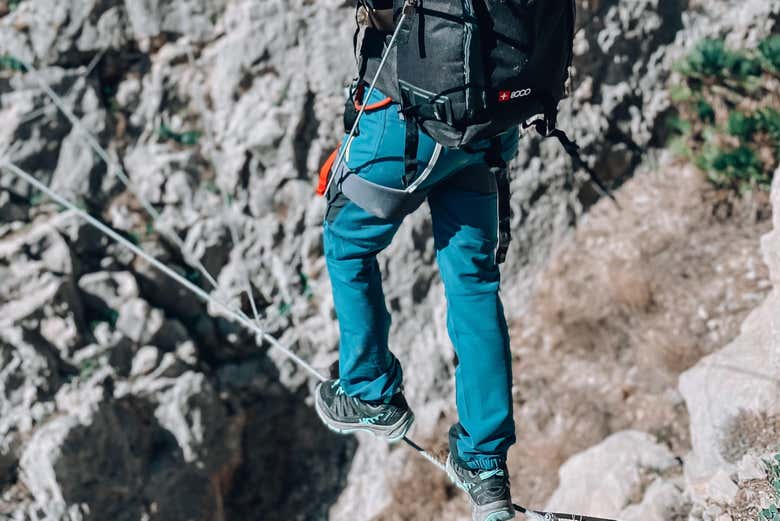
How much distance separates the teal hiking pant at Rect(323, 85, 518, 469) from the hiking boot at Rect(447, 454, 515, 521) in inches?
1.6

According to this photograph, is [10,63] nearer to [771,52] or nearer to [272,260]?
[272,260]

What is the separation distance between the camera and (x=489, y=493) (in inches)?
116

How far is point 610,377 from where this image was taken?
5.89 metres

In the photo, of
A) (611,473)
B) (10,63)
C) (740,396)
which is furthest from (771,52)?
(10,63)

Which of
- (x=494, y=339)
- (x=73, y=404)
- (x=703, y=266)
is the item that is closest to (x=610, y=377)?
(x=703, y=266)

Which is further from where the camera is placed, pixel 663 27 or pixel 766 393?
pixel 663 27

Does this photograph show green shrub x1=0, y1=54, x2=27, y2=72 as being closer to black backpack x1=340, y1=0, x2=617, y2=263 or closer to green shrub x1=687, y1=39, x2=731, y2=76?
black backpack x1=340, y1=0, x2=617, y2=263

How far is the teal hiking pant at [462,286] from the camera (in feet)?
9.36

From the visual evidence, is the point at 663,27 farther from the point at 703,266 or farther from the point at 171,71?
the point at 171,71

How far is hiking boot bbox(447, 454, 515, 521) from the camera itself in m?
2.95

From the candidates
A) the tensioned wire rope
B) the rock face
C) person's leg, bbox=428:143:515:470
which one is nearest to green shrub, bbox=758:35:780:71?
the rock face

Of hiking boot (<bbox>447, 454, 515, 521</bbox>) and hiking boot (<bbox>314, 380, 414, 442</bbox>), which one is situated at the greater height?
hiking boot (<bbox>314, 380, 414, 442</bbox>)

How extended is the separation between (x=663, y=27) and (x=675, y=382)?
2.96 meters

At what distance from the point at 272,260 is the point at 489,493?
151 inches
